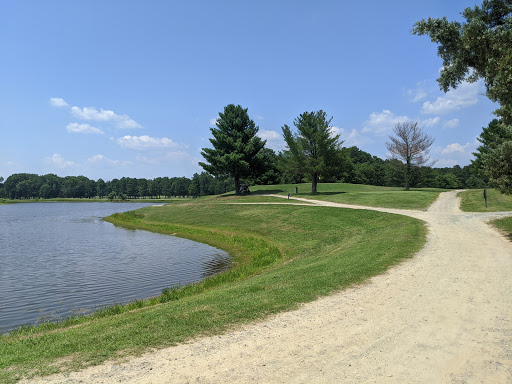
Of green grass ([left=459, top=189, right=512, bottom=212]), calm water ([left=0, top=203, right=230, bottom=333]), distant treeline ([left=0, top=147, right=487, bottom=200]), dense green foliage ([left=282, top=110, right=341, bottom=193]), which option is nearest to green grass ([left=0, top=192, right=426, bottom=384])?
calm water ([left=0, top=203, right=230, bottom=333])

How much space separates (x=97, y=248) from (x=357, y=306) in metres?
21.7

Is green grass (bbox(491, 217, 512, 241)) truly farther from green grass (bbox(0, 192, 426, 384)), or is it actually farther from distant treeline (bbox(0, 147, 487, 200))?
distant treeline (bbox(0, 147, 487, 200))

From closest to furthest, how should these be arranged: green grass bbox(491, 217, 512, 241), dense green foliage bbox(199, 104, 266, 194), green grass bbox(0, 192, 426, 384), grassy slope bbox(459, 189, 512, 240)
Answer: green grass bbox(0, 192, 426, 384)
green grass bbox(491, 217, 512, 241)
grassy slope bbox(459, 189, 512, 240)
dense green foliage bbox(199, 104, 266, 194)

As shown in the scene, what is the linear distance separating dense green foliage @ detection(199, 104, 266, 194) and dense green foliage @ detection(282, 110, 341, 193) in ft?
27.7

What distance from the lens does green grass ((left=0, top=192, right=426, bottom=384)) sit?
235 inches

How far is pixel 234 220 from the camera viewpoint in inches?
1314

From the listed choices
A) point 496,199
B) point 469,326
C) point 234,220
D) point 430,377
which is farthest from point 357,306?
point 496,199

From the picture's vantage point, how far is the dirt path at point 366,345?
4.86 metres

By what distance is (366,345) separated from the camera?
5.81 m

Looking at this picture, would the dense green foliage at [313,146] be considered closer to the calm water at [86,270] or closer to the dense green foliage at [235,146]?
the dense green foliage at [235,146]

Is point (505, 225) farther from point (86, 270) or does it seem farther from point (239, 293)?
point (86, 270)

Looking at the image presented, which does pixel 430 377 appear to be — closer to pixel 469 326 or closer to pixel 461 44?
pixel 469 326

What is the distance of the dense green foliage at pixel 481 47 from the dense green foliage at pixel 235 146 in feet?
139

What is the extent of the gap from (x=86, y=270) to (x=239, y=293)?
11792 mm
